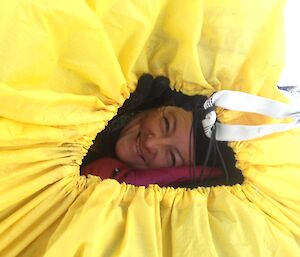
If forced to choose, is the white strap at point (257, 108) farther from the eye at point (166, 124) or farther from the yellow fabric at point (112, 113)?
the eye at point (166, 124)

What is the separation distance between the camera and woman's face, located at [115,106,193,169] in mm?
829

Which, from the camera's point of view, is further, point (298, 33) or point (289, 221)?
point (298, 33)

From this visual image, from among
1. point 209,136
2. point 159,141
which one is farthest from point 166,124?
point 209,136

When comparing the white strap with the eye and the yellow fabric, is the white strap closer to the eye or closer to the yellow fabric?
the yellow fabric

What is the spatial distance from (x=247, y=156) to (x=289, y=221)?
0.11 metres

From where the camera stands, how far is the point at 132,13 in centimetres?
58

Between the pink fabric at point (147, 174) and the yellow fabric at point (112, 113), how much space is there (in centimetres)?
10

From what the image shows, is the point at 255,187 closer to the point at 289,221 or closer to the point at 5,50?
the point at 289,221

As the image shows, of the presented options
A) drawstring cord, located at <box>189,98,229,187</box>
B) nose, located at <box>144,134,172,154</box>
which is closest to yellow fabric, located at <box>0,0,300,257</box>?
drawstring cord, located at <box>189,98,229,187</box>

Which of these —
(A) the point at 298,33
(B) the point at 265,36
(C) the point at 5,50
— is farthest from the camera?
(A) the point at 298,33

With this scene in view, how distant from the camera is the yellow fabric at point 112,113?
1.79 feet

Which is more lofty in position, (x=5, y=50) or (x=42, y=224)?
(x=5, y=50)

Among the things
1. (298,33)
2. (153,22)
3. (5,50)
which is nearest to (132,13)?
(153,22)

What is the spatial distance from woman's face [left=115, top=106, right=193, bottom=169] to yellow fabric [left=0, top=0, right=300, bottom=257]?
0.51 feet
